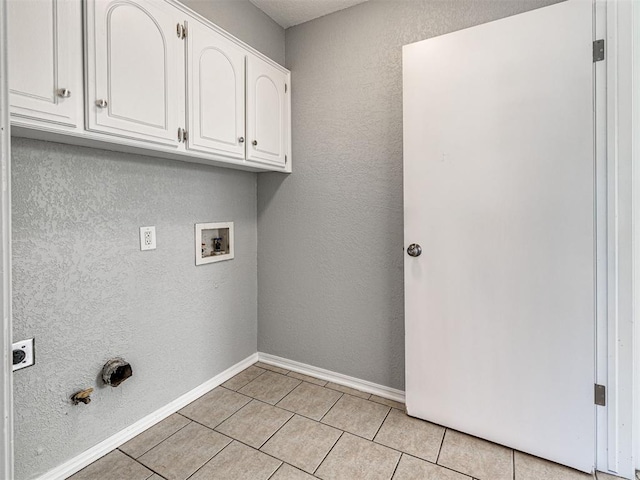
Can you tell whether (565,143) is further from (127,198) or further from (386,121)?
(127,198)

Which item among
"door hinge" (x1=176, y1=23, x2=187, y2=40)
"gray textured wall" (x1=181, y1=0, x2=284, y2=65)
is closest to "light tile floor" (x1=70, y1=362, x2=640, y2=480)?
"door hinge" (x1=176, y1=23, x2=187, y2=40)

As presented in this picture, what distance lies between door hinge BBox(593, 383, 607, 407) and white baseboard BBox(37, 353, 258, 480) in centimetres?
206

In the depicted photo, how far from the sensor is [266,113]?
82.4 inches

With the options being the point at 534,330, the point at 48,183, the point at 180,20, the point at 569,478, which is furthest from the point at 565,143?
the point at 48,183

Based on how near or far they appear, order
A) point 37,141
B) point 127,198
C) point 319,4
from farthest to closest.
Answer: point 319,4 → point 127,198 → point 37,141

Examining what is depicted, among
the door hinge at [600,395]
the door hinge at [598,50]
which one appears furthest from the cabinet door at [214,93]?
the door hinge at [600,395]

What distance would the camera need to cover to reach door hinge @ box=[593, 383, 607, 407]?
142 centimetres

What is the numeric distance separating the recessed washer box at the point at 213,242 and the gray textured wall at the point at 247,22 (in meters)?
1.20

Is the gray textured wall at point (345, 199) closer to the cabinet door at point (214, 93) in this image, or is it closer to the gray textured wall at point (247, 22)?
the gray textured wall at point (247, 22)

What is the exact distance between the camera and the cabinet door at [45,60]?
102cm

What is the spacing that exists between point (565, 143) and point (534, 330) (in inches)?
33.8

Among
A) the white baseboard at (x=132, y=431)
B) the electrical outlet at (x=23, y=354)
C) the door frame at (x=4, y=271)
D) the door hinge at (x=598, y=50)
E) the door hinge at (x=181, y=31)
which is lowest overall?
the white baseboard at (x=132, y=431)

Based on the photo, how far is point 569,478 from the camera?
Answer: 4.62ft

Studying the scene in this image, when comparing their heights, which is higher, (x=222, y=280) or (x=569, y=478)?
(x=222, y=280)
